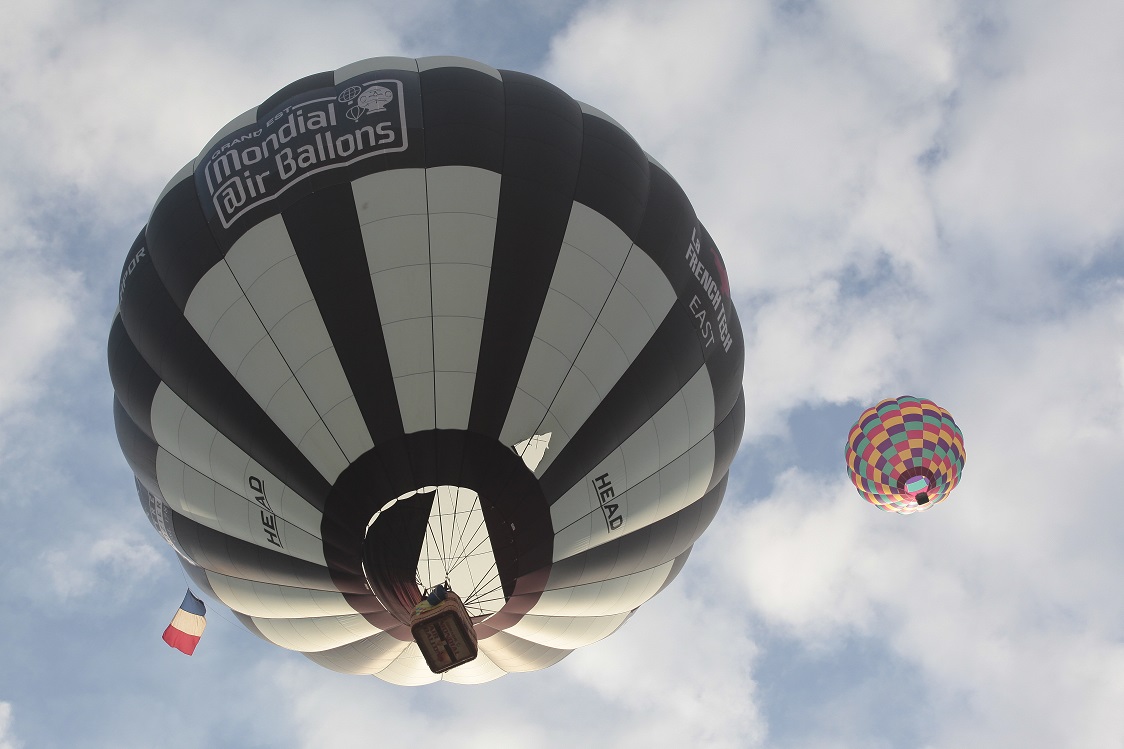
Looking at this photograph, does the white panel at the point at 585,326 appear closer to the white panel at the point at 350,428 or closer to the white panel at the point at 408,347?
the white panel at the point at 408,347

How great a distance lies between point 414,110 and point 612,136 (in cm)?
193

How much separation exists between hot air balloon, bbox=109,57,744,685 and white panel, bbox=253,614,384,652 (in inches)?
7.9

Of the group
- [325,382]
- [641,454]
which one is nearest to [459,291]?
[325,382]

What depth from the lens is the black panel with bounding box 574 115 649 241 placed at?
815 cm

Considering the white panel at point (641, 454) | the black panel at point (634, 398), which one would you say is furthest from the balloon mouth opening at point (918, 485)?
the white panel at point (641, 454)

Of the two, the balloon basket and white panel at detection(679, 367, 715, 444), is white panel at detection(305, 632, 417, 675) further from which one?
white panel at detection(679, 367, 715, 444)

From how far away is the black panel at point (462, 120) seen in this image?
7773mm

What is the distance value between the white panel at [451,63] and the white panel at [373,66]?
0.28 feet

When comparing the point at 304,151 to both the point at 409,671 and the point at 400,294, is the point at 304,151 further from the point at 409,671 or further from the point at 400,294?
the point at 409,671

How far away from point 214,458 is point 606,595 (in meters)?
4.08

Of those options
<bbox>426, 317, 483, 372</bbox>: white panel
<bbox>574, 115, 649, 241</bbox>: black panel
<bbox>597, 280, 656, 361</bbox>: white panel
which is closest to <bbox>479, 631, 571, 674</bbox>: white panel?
<bbox>426, 317, 483, 372</bbox>: white panel

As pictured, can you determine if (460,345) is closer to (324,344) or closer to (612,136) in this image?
(324,344)

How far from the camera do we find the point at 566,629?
968 centimetres

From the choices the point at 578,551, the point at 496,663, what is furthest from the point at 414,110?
the point at 496,663
